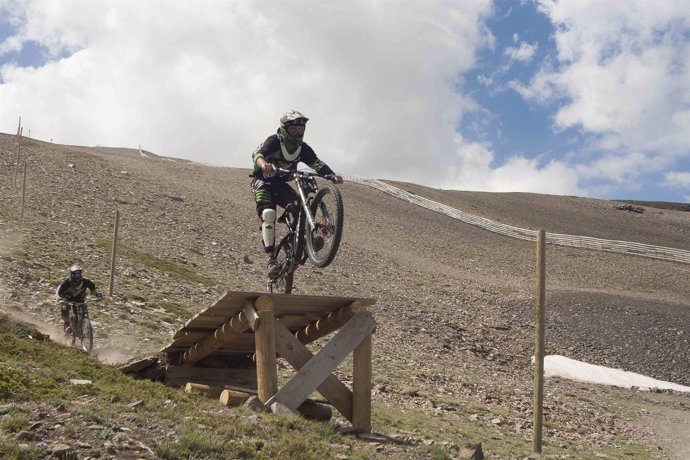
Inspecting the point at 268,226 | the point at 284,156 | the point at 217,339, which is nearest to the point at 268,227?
the point at 268,226

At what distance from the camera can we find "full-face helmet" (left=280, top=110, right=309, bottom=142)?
11320mm

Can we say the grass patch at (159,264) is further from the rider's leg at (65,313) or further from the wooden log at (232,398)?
the wooden log at (232,398)

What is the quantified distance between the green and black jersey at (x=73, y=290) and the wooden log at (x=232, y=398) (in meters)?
6.40

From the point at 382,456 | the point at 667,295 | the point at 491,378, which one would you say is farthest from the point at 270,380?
the point at 667,295

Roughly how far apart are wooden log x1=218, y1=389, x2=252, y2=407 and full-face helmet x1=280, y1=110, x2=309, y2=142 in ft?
12.3

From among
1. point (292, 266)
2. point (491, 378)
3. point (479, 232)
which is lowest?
point (491, 378)

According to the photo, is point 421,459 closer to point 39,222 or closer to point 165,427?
point 165,427

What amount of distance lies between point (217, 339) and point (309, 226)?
230cm

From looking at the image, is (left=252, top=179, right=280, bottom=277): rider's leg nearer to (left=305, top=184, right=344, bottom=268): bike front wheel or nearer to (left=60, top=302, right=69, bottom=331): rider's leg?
(left=305, top=184, right=344, bottom=268): bike front wheel

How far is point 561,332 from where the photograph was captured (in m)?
34.8

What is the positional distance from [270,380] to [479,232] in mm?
54475

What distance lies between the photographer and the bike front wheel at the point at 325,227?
10805 mm

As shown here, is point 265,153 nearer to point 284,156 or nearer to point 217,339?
point 284,156

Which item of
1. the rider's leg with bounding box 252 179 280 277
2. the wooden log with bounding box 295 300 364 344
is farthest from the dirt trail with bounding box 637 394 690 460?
the rider's leg with bounding box 252 179 280 277
